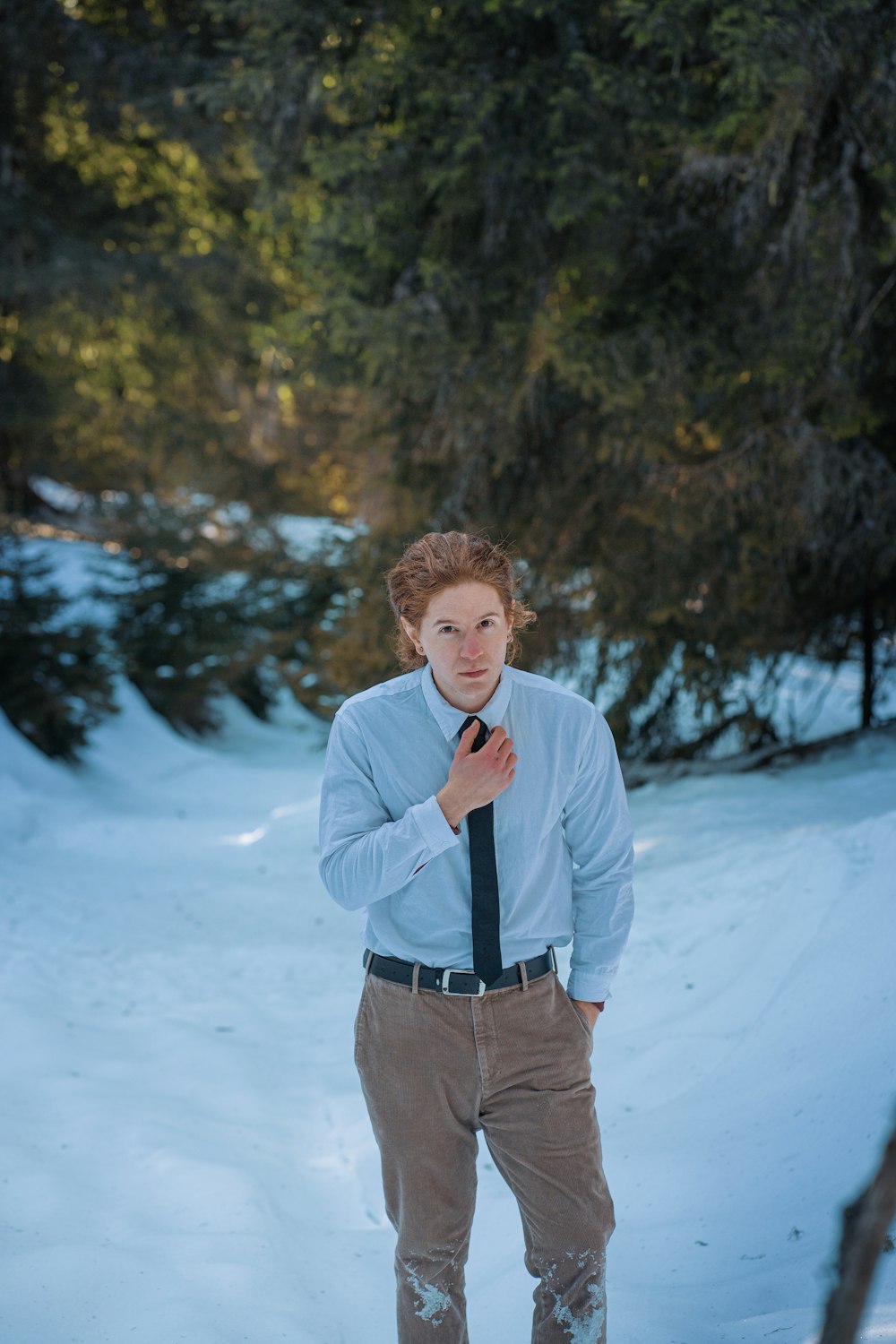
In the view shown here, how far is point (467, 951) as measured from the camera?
208 centimetres

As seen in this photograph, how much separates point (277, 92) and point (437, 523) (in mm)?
2616

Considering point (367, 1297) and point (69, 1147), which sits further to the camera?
point (69, 1147)

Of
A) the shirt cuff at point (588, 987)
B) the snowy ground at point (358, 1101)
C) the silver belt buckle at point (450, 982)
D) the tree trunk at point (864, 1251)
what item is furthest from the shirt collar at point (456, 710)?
the snowy ground at point (358, 1101)

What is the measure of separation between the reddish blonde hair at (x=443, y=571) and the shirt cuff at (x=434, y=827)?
44 centimetres

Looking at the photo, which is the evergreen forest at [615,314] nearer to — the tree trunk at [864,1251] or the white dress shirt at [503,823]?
the white dress shirt at [503,823]

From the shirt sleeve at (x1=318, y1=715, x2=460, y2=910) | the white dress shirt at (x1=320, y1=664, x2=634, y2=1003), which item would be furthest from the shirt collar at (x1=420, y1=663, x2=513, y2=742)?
the shirt sleeve at (x1=318, y1=715, x2=460, y2=910)

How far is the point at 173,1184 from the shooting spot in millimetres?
3475

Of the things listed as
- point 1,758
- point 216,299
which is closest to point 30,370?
point 216,299

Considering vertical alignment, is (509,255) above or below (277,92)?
below

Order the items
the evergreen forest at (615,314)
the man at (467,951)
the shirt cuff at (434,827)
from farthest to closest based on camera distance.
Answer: the evergreen forest at (615,314), the man at (467,951), the shirt cuff at (434,827)

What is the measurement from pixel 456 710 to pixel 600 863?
44 centimetres

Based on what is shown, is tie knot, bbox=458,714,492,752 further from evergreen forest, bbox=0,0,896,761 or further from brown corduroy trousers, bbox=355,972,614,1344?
evergreen forest, bbox=0,0,896,761

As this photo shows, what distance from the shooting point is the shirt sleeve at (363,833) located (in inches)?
76.7

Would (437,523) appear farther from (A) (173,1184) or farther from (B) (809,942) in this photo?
(A) (173,1184)
